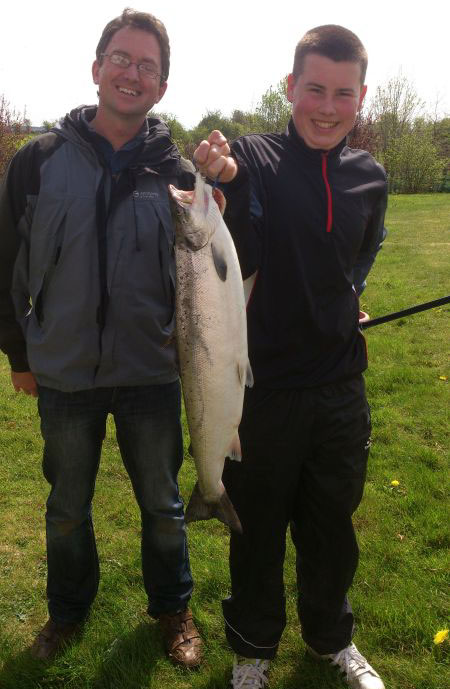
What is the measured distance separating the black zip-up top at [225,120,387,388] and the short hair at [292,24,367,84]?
32 cm

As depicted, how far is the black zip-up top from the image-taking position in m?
2.50

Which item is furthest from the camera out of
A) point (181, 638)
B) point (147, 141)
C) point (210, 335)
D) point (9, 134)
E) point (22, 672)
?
point (9, 134)

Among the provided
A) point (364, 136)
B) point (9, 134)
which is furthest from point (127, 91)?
point (364, 136)

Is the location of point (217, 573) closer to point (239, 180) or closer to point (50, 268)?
point (50, 268)

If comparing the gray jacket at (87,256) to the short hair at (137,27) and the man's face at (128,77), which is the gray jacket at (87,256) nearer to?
the man's face at (128,77)

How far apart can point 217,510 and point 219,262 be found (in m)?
1.11

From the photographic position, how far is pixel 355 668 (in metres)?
2.87

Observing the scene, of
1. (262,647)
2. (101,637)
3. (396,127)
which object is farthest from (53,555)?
(396,127)

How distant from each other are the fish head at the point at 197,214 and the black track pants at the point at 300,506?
832 millimetres

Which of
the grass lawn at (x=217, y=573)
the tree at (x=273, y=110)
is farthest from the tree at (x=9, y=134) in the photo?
the tree at (x=273, y=110)

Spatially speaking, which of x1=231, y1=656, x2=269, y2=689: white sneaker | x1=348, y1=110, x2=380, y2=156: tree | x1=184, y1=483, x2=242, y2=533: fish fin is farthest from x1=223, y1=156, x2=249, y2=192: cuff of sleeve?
x1=348, y1=110, x2=380, y2=156: tree

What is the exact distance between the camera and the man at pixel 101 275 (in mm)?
2668

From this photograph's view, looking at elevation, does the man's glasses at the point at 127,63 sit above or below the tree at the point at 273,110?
below

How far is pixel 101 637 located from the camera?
320 centimetres
